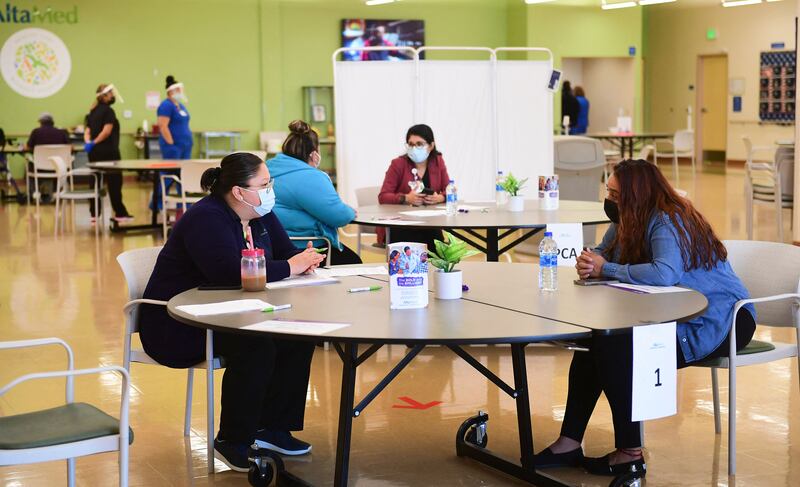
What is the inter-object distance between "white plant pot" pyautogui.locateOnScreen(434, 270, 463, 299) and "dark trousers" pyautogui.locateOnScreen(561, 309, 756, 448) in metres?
0.47

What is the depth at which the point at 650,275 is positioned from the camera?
349 cm

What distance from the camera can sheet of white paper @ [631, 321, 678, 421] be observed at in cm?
289

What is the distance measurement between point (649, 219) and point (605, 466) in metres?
0.87

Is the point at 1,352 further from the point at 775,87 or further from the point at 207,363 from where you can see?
the point at 775,87

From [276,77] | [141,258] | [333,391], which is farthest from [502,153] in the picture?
[276,77]

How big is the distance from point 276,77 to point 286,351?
1502 cm

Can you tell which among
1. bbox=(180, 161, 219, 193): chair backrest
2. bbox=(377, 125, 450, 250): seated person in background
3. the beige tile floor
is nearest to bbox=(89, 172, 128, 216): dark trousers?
bbox=(180, 161, 219, 193): chair backrest

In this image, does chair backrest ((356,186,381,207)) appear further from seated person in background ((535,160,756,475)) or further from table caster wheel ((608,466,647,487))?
table caster wheel ((608,466,647,487))

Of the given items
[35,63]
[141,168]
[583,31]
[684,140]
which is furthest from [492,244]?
[583,31]

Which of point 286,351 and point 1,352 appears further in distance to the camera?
point 1,352

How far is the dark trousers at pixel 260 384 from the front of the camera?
11.4ft

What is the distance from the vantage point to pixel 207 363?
3.49 m

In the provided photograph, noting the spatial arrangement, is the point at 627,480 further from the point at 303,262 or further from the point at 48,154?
the point at 48,154

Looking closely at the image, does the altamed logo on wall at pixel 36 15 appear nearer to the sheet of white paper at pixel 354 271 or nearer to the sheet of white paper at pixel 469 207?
the sheet of white paper at pixel 469 207
